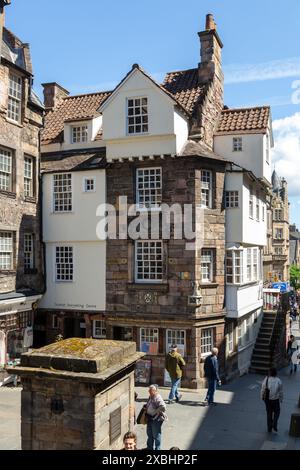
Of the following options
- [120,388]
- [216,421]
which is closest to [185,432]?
[216,421]

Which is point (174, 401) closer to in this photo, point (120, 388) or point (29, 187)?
point (120, 388)

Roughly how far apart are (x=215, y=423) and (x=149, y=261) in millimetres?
8036

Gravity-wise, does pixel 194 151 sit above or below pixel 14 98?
below

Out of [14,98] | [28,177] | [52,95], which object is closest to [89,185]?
[28,177]

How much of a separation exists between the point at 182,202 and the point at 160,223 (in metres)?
1.33

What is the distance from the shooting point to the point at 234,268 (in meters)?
22.3

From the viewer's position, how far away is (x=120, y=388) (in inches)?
368

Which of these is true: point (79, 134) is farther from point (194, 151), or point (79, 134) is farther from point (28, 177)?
point (194, 151)

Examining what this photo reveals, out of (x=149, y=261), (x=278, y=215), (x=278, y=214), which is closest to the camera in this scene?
(x=149, y=261)

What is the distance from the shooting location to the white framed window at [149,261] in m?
21.0

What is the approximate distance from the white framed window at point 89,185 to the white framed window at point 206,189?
5.03 metres

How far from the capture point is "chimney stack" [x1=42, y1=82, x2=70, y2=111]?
27.9 m

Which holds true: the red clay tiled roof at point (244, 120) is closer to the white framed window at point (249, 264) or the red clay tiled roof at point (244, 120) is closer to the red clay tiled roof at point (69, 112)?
the white framed window at point (249, 264)

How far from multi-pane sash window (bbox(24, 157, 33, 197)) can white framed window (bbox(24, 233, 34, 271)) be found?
198 centimetres
